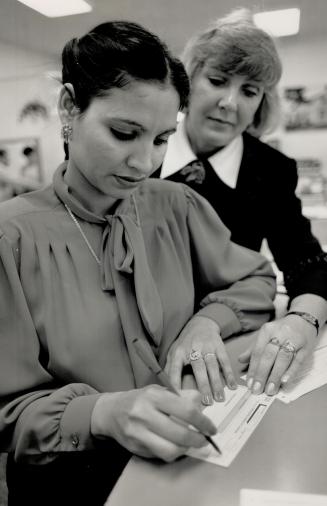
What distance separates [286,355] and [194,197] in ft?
1.55

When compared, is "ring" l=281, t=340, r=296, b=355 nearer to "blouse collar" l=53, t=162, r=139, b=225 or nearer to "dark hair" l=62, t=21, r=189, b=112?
"blouse collar" l=53, t=162, r=139, b=225

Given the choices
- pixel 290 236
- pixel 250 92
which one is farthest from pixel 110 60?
pixel 290 236

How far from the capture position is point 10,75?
863 mm

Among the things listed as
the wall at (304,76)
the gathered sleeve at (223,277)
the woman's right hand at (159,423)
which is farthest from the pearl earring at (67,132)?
the wall at (304,76)

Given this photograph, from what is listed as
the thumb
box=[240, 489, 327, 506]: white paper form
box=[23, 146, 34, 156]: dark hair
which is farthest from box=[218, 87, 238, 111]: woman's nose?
box=[240, 489, 327, 506]: white paper form

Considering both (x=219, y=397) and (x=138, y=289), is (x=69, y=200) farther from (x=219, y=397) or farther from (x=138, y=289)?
(x=219, y=397)

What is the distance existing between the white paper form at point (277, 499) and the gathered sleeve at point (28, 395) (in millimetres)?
248

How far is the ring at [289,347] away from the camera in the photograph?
934 millimetres

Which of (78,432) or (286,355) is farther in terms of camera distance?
(286,355)

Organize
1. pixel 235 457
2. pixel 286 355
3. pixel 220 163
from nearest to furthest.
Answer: pixel 235 457, pixel 286 355, pixel 220 163

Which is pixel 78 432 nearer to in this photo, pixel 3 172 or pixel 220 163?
pixel 3 172

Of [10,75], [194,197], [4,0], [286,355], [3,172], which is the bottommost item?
[286,355]

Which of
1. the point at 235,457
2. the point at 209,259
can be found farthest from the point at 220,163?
the point at 235,457

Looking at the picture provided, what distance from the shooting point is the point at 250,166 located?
143 cm
